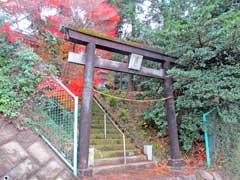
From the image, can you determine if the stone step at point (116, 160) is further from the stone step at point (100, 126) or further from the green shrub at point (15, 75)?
the green shrub at point (15, 75)

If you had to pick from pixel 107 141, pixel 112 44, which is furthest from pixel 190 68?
pixel 107 141

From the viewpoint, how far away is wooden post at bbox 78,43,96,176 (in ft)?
13.7

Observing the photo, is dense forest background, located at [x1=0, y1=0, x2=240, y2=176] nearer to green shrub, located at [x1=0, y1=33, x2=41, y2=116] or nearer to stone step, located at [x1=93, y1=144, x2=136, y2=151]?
green shrub, located at [x1=0, y1=33, x2=41, y2=116]

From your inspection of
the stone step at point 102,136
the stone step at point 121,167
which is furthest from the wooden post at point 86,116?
the stone step at point 102,136

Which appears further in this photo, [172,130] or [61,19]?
[61,19]

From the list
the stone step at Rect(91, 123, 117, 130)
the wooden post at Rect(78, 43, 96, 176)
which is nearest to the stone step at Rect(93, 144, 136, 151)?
the stone step at Rect(91, 123, 117, 130)

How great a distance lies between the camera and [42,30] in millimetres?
8125

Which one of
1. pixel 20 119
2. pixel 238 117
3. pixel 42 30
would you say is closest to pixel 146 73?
pixel 238 117

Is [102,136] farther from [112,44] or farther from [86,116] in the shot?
[112,44]

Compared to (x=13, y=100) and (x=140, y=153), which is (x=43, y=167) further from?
(x=140, y=153)

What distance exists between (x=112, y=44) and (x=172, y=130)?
8.72ft

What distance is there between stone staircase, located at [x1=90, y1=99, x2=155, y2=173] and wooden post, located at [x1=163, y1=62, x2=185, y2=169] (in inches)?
21.4

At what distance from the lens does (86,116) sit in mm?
4336

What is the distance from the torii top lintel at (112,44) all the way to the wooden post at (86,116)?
17 centimetres
